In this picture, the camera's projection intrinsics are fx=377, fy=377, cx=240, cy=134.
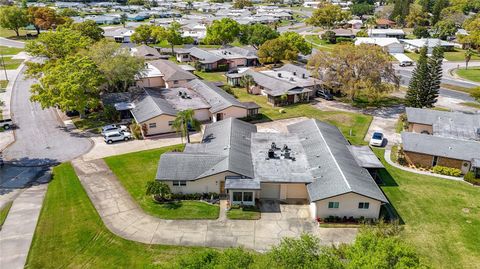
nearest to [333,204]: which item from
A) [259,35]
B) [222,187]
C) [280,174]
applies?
[280,174]

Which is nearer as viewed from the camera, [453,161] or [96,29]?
[453,161]

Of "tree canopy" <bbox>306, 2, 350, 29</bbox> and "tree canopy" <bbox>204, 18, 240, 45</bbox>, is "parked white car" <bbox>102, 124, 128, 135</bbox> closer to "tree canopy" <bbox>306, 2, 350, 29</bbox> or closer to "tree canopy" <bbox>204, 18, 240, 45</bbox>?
"tree canopy" <bbox>204, 18, 240, 45</bbox>

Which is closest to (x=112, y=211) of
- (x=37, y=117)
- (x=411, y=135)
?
(x=37, y=117)

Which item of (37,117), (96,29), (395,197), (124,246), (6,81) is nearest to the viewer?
(124,246)

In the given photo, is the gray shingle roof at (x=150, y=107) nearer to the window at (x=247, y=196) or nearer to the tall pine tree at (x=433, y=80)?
the window at (x=247, y=196)

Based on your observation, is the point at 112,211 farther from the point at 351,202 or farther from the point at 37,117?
the point at 37,117

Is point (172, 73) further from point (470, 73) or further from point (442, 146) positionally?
point (470, 73)
